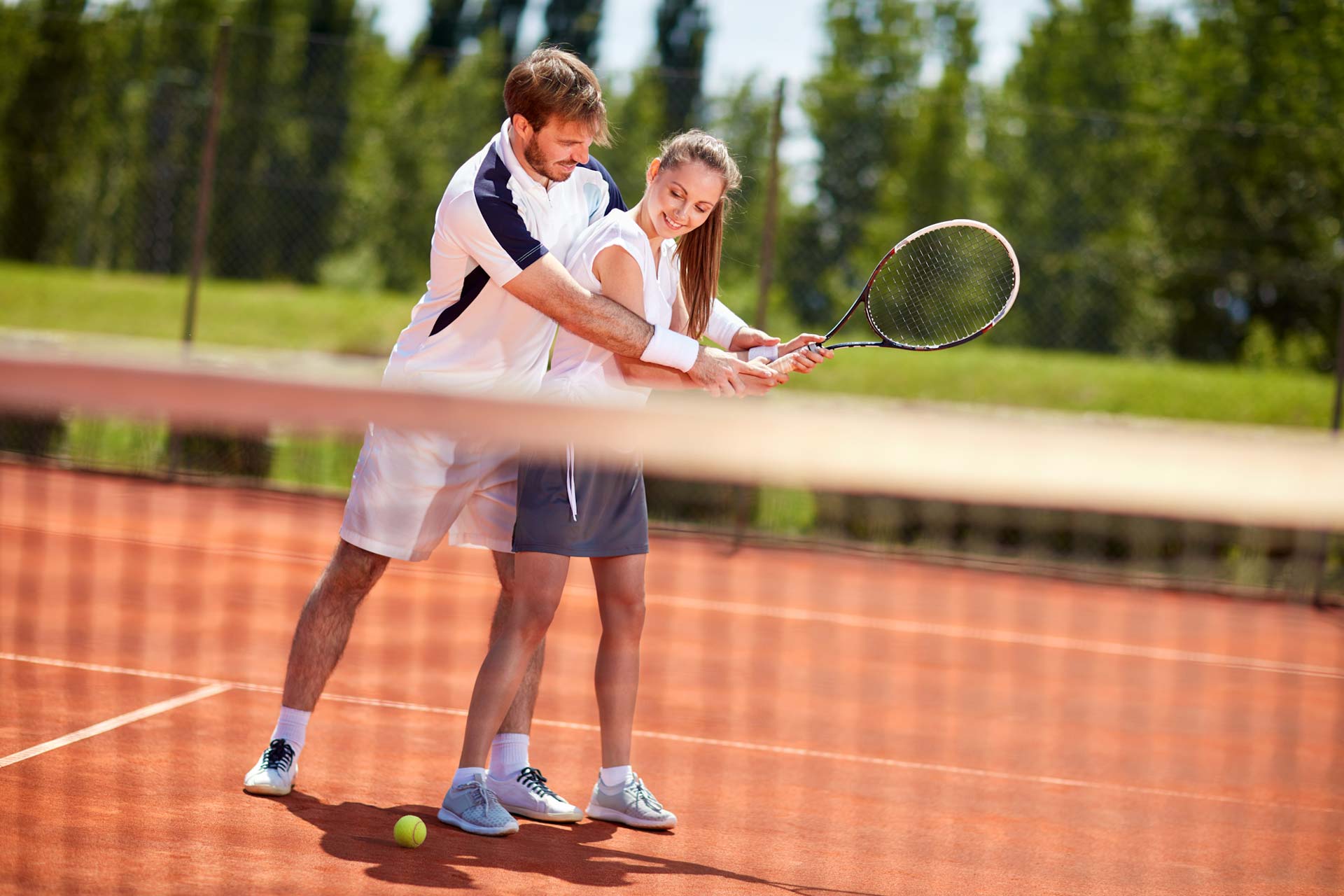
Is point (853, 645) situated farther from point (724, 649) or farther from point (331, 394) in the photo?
point (331, 394)

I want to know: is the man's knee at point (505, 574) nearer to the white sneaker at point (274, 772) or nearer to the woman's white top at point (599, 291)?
the woman's white top at point (599, 291)

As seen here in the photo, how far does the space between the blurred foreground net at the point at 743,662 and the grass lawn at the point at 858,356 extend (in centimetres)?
656

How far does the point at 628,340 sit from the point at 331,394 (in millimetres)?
940

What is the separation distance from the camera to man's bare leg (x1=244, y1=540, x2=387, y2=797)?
132 inches

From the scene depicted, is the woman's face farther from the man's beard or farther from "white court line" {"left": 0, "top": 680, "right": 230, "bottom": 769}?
"white court line" {"left": 0, "top": 680, "right": 230, "bottom": 769}

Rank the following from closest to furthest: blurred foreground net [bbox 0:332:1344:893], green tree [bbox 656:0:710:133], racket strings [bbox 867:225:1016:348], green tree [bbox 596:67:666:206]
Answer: blurred foreground net [bbox 0:332:1344:893] → racket strings [bbox 867:225:1016:348] → green tree [bbox 596:67:666:206] → green tree [bbox 656:0:710:133]

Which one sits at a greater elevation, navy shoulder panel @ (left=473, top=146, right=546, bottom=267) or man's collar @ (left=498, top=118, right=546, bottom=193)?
man's collar @ (left=498, top=118, right=546, bottom=193)

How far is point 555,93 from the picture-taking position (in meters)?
3.15

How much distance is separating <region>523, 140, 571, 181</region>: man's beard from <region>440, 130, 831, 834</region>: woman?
5.9 inches

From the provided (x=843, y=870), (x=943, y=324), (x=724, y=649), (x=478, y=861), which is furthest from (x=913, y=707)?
(x=478, y=861)

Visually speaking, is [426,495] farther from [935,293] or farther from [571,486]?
[935,293]

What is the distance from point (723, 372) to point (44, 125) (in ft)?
63.9

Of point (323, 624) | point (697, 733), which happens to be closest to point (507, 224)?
point (323, 624)

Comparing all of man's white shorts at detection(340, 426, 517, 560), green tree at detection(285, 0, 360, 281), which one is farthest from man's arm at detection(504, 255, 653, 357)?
green tree at detection(285, 0, 360, 281)
